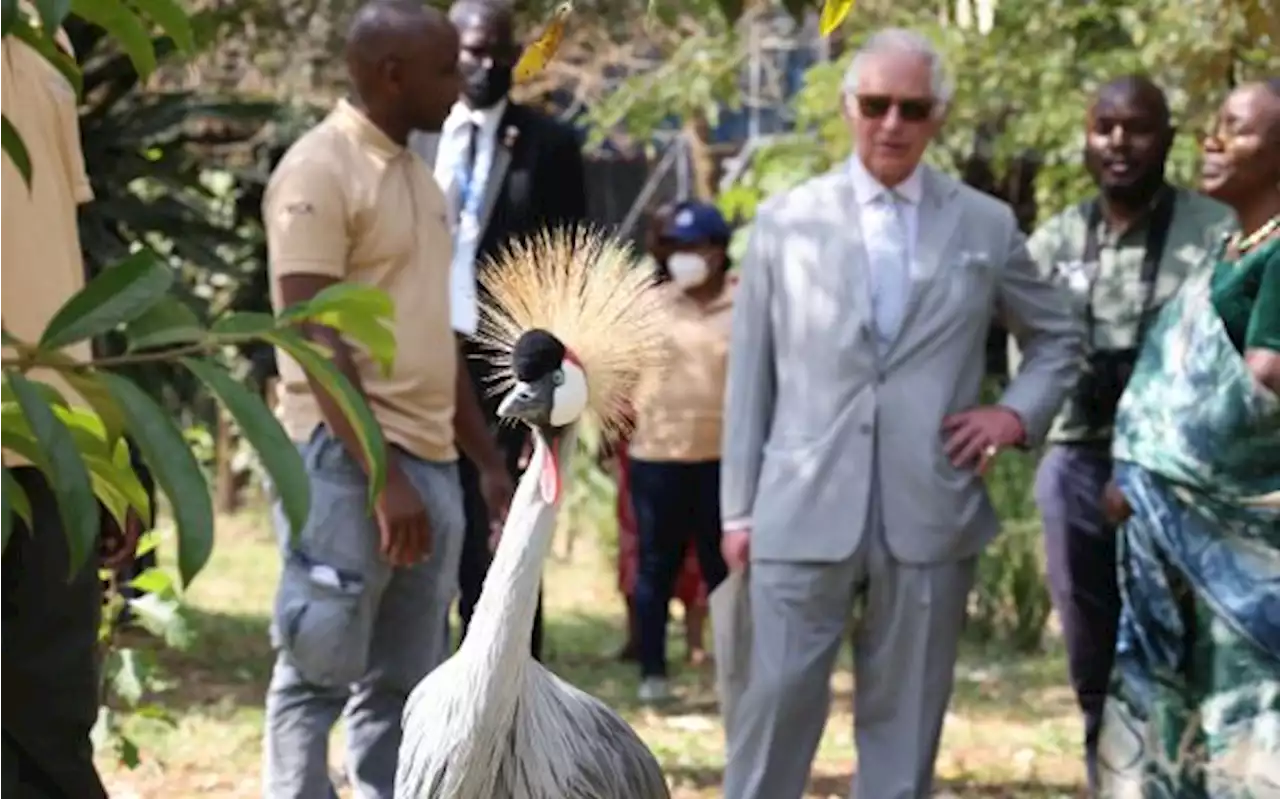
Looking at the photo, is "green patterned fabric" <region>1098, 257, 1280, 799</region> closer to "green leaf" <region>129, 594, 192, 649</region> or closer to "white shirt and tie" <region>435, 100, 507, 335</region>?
"white shirt and tie" <region>435, 100, 507, 335</region>

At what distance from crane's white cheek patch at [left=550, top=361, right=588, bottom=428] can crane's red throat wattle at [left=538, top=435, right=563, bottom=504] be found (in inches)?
1.8

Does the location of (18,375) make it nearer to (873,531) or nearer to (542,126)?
(873,531)

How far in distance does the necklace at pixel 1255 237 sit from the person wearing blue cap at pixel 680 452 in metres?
3.63

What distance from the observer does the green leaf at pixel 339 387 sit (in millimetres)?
2416

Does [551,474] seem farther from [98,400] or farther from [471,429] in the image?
[98,400]

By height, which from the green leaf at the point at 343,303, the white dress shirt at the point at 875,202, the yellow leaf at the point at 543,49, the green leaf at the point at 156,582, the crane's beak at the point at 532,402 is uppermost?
the yellow leaf at the point at 543,49

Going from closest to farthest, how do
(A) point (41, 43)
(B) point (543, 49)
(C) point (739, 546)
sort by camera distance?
(A) point (41, 43), (B) point (543, 49), (C) point (739, 546)

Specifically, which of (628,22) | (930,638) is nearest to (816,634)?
(930,638)

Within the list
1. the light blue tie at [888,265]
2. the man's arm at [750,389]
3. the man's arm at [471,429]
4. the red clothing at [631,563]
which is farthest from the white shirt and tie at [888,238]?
the red clothing at [631,563]

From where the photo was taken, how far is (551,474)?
4672 millimetres

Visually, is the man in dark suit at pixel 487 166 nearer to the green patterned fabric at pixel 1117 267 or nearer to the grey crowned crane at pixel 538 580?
the green patterned fabric at pixel 1117 267

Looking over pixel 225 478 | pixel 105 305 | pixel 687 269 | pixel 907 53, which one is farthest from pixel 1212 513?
pixel 225 478

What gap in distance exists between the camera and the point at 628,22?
44.3ft

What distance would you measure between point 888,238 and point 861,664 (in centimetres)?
108
